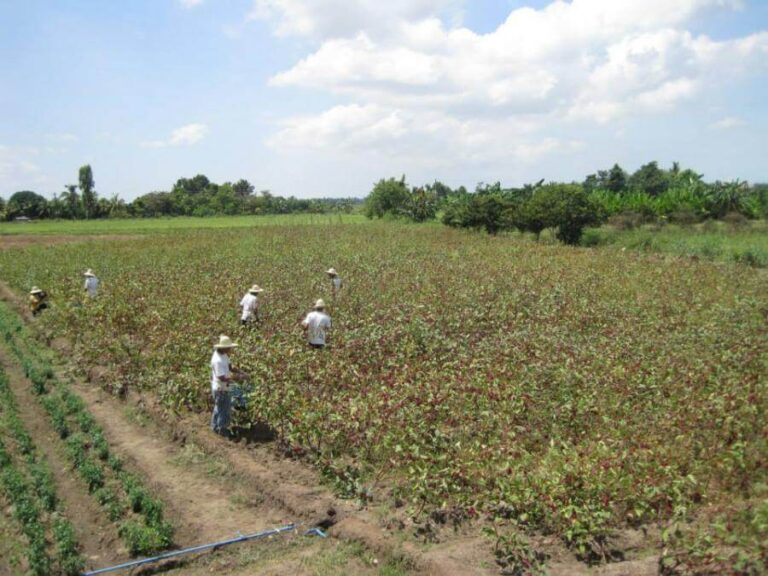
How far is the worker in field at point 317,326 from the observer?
32.8 ft

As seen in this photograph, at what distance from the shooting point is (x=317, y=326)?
10.0m

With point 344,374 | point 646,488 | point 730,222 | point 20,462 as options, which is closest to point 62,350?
point 20,462

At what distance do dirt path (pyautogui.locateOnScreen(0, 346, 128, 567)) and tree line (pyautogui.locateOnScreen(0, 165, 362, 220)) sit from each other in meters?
59.1

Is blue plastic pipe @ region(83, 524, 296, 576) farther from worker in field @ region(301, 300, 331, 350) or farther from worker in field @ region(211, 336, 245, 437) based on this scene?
worker in field @ region(301, 300, 331, 350)

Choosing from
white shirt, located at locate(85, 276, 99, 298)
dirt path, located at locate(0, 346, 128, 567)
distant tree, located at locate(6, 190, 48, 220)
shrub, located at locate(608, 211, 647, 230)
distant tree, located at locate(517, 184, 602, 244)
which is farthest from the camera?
distant tree, located at locate(6, 190, 48, 220)

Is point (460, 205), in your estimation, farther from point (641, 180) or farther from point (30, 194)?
point (30, 194)

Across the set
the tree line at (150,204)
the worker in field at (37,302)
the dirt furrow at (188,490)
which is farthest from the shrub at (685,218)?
the tree line at (150,204)

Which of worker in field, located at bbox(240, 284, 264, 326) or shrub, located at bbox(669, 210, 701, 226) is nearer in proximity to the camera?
worker in field, located at bbox(240, 284, 264, 326)

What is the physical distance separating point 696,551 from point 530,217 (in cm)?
2695

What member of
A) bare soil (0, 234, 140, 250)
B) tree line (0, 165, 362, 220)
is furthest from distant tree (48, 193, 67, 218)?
bare soil (0, 234, 140, 250)

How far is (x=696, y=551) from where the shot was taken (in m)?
4.68

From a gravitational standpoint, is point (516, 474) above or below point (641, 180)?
below

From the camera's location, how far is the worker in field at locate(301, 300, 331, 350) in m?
10.0

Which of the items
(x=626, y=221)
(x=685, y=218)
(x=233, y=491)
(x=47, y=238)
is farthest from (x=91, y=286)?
(x=685, y=218)
